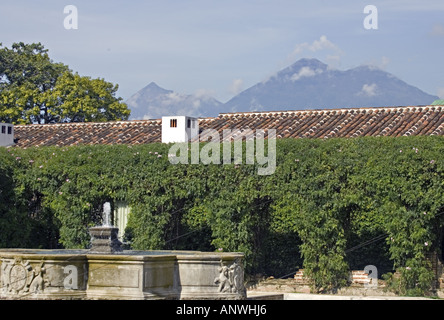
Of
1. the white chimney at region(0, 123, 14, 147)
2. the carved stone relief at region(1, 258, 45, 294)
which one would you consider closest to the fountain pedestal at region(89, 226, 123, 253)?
the carved stone relief at region(1, 258, 45, 294)

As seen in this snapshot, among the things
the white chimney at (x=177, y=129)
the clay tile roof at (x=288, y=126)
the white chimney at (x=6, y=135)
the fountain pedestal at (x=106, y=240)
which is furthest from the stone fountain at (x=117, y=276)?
the white chimney at (x=6, y=135)

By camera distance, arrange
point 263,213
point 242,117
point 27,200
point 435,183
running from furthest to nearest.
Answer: point 242,117, point 27,200, point 263,213, point 435,183

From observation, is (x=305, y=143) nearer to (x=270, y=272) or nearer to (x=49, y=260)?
(x=270, y=272)

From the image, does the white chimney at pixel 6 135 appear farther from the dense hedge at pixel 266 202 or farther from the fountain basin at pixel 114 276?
the fountain basin at pixel 114 276

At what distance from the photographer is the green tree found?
4662cm

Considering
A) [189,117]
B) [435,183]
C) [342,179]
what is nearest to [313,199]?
[342,179]

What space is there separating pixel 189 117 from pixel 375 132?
7.13 meters

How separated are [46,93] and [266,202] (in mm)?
22246

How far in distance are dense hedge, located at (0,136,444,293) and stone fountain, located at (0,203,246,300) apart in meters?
8.77

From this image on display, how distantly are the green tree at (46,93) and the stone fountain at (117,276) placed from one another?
96.0 ft

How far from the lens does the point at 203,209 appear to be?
29.5 metres

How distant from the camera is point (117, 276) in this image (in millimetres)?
17250

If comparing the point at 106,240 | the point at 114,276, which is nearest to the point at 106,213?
the point at 106,240

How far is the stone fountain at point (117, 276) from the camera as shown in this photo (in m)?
17.2
